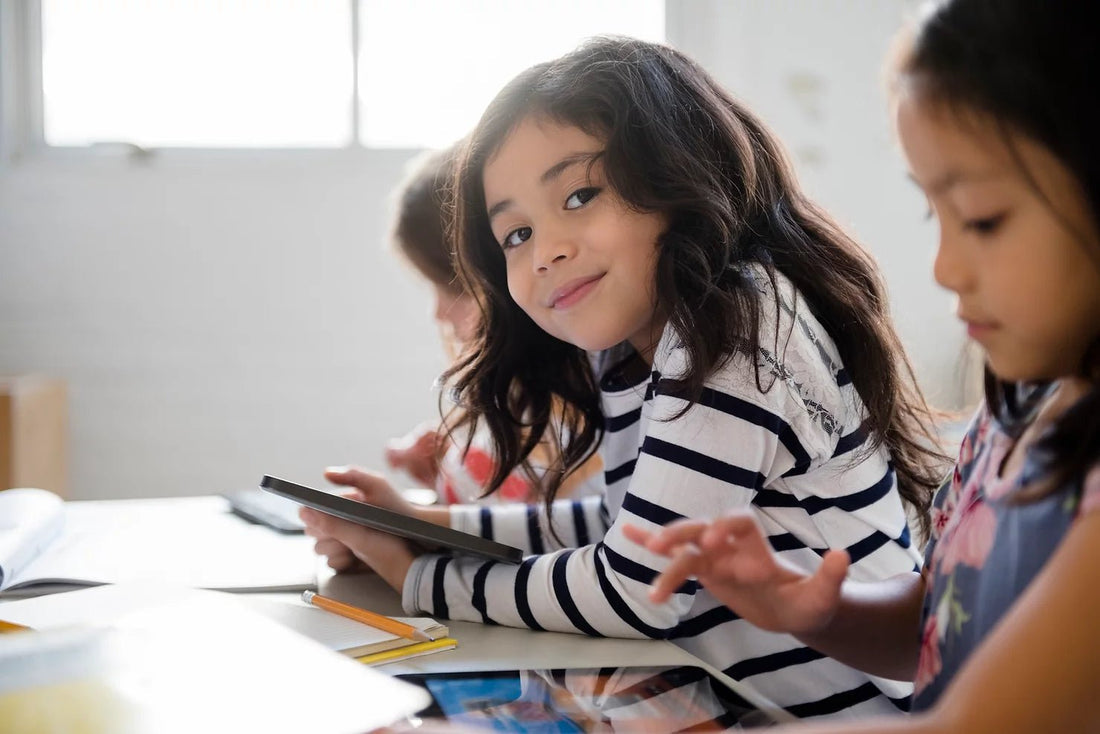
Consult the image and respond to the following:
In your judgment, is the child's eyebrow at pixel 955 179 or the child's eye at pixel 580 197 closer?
the child's eyebrow at pixel 955 179

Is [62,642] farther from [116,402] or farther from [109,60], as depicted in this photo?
[109,60]

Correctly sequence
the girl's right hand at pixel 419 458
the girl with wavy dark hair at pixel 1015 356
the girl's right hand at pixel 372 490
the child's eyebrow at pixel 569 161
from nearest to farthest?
1. the girl with wavy dark hair at pixel 1015 356
2. the child's eyebrow at pixel 569 161
3. the girl's right hand at pixel 372 490
4. the girl's right hand at pixel 419 458

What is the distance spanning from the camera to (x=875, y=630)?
661 mm

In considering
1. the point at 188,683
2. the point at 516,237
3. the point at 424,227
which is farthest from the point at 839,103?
the point at 188,683

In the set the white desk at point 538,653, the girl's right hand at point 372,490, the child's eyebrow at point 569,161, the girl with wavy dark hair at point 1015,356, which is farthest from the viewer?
the girl's right hand at point 372,490

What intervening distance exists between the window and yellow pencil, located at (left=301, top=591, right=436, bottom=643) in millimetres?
2022

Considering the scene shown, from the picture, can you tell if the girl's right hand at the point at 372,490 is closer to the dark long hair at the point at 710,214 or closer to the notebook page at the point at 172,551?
the notebook page at the point at 172,551

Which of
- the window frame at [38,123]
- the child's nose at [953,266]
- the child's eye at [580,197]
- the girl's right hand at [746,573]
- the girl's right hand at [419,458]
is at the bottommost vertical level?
the girl's right hand at [419,458]

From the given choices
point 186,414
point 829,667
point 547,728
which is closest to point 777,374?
point 829,667

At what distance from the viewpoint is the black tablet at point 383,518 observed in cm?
75

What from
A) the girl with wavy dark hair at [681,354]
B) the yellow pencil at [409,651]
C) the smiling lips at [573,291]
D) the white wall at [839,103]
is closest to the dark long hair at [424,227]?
the girl with wavy dark hair at [681,354]

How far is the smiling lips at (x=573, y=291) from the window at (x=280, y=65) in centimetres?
181

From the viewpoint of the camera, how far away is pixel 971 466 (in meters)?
0.63

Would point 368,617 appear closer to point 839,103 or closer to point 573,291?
point 573,291
